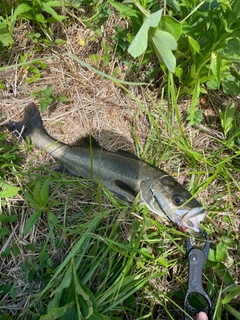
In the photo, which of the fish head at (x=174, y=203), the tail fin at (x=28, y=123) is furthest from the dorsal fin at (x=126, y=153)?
the tail fin at (x=28, y=123)

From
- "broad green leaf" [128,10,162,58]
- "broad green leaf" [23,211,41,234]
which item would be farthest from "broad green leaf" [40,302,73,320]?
"broad green leaf" [128,10,162,58]

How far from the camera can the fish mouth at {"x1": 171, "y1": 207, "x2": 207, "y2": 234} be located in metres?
2.77

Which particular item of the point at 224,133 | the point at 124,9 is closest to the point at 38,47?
the point at 124,9

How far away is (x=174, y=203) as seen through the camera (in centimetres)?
279

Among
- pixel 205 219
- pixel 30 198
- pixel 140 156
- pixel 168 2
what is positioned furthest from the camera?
pixel 140 156

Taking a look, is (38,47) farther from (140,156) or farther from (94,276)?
(94,276)

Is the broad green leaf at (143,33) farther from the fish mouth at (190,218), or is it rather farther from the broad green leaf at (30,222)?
the broad green leaf at (30,222)

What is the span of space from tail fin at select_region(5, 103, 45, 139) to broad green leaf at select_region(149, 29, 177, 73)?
1.30m

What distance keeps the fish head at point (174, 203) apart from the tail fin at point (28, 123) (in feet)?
3.87

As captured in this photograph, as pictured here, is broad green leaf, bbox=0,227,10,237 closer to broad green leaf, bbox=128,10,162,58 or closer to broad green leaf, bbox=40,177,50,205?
broad green leaf, bbox=40,177,50,205

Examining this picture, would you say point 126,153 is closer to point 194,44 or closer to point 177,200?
point 177,200

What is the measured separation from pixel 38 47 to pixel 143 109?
1.26m

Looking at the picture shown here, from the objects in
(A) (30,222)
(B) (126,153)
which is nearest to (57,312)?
(A) (30,222)

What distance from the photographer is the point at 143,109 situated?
321 cm
